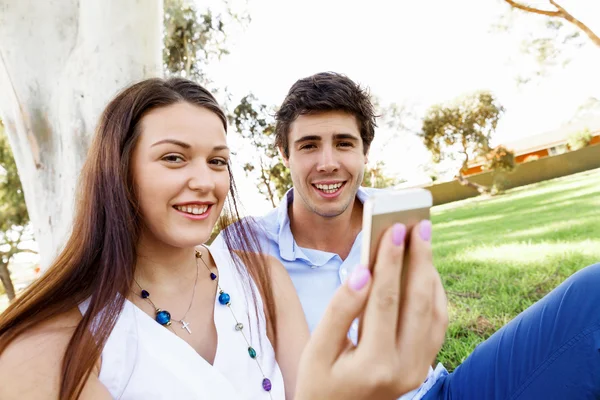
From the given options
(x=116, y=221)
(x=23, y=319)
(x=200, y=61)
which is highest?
(x=200, y=61)

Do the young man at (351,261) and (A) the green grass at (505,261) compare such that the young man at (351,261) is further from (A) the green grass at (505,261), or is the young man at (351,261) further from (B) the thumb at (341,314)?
(A) the green grass at (505,261)

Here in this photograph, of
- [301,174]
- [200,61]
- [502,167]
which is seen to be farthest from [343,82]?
[502,167]

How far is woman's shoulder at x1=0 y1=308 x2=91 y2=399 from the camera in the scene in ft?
4.39

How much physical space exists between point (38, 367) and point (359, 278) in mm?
991

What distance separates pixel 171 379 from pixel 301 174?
1.40 meters

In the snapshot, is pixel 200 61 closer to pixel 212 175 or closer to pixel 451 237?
Answer: pixel 451 237

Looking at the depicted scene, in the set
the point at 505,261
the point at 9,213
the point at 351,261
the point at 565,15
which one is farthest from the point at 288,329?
the point at 9,213

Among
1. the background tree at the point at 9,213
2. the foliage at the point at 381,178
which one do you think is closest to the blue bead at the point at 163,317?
the background tree at the point at 9,213

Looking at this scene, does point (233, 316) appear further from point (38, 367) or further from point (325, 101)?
point (325, 101)

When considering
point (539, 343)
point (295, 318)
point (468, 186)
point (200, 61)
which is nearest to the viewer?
point (539, 343)

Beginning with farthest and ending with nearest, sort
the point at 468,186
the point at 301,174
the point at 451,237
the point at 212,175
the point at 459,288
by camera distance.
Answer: the point at 468,186, the point at 451,237, the point at 459,288, the point at 301,174, the point at 212,175

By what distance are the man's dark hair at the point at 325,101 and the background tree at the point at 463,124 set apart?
16.2 m

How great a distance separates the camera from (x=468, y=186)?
21031mm

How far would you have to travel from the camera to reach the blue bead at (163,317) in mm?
1706
